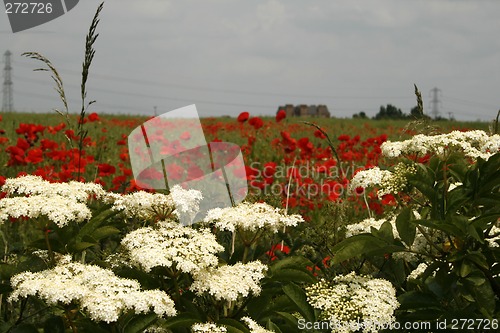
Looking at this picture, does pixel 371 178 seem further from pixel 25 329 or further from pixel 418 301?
pixel 25 329

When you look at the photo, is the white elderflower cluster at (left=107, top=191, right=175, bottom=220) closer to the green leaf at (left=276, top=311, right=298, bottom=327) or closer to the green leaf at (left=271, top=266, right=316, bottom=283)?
the green leaf at (left=271, top=266, right=316, bottom=283)

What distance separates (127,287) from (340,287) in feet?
2.87

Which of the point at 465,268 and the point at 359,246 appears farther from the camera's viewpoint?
the point at 359,246

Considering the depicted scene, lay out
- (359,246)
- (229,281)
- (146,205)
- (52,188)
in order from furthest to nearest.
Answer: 1. (52,188)
2. (146,205)
3. (359,246)
4. (229,281)

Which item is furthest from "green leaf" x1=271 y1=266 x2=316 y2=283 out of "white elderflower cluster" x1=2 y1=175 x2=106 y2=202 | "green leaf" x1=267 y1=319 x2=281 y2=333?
"white elderflower cluster" x1=2 y1=175 x2=106 y2=202

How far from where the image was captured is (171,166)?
14.5 ft

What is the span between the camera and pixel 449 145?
10.7 ft

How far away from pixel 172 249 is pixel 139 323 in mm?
307

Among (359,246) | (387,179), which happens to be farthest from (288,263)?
(387,179)

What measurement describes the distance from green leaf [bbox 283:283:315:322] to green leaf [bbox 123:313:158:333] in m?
0.53

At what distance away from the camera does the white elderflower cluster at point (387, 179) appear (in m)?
3.01

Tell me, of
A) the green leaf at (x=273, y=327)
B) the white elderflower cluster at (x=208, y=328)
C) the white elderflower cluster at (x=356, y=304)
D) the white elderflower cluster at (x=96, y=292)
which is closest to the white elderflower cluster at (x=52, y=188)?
the white elderflower cluster at (x=96, y=292)

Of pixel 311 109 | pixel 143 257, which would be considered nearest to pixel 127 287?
pixel 143 257

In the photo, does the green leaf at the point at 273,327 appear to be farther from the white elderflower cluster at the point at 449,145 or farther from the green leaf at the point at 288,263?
the white elderflower cluster at the point at 449,145
